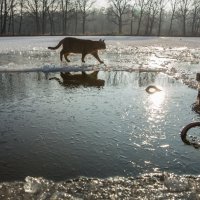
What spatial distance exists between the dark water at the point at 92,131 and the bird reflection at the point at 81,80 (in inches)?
13.1

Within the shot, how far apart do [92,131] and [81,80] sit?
17.7 ft

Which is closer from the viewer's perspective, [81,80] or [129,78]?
[81,80]

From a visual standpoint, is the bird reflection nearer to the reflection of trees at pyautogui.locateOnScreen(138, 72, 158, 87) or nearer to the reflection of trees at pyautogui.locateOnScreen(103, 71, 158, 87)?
the reflection of trees at pyautogui.locateOnScreen(103, 71, 158, 87)

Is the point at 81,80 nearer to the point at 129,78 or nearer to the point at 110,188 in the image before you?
the point at 129,78

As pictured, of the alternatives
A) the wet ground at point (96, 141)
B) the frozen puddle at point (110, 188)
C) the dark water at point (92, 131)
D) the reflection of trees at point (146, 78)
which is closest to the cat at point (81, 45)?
the reflection of trees at point (146, 78)

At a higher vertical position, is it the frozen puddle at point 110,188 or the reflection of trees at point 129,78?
the reflection of trees at point 129,78

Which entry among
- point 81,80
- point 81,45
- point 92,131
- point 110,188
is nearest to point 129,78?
point 81,80

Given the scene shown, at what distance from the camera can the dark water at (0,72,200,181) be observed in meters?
4.83

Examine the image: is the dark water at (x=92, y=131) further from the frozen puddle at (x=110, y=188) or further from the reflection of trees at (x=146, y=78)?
the reflection of trees at (x=146, y=78)

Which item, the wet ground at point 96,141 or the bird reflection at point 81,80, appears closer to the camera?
the wet ground at point 96,141

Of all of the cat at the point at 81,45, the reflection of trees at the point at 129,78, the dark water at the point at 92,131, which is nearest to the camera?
the dark water at the point at 92,131

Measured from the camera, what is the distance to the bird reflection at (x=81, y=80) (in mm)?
10719

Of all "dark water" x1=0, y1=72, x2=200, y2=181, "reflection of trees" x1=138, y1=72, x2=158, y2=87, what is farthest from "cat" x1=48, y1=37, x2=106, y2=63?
"dark water" x1=0, y1=72, x2=200, y2=181

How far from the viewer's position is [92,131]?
6215 mm
